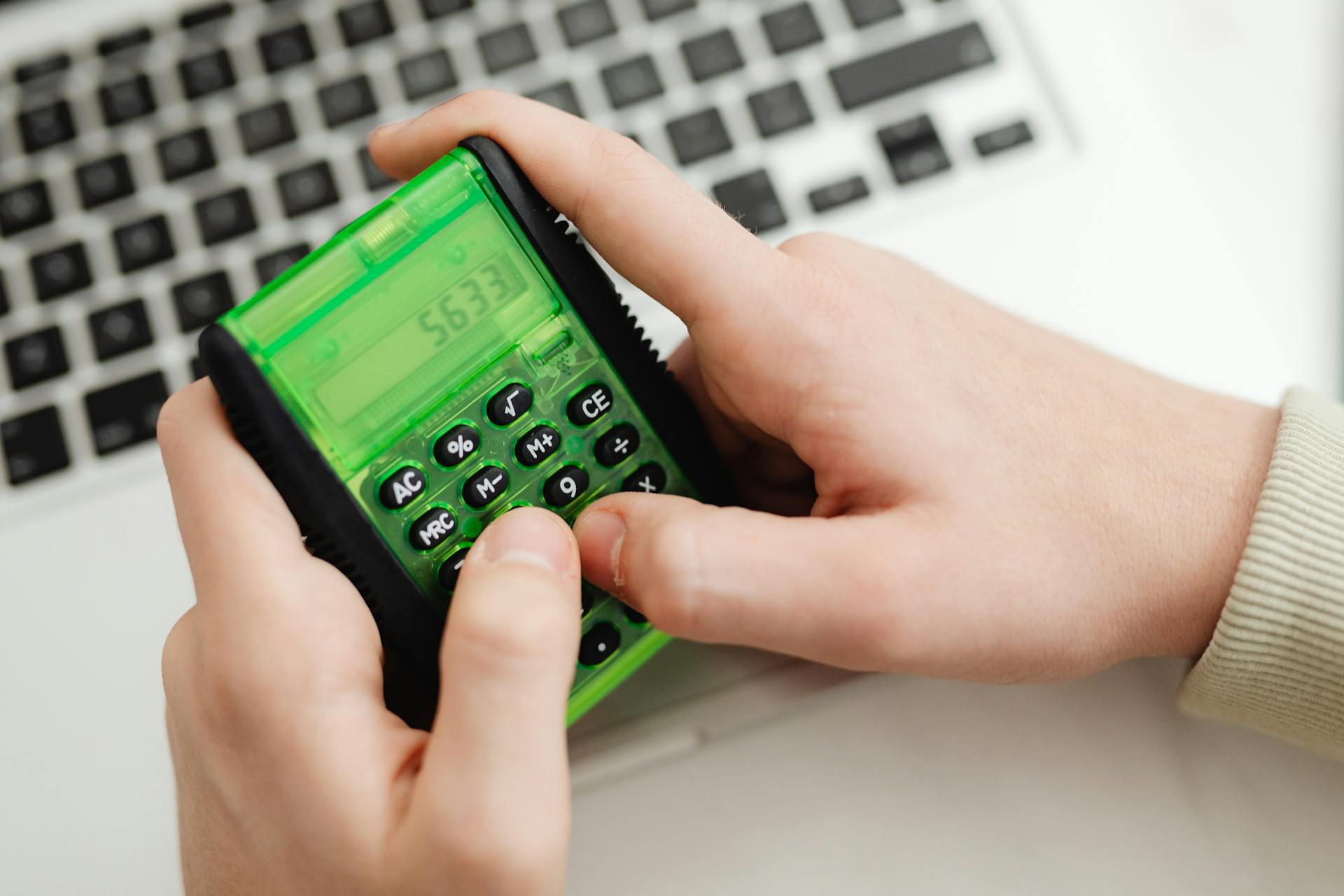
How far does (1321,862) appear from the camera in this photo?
1.55ft

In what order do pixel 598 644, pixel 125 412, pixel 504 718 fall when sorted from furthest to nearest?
1. pixel 125 412
2. pixel 598 644
3. pixel 504 718

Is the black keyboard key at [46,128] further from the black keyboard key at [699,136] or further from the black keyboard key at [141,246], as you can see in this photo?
the black keyboard key at [699,136]

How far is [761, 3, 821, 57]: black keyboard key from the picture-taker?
0.59 meters

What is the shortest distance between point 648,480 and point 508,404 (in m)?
0.08

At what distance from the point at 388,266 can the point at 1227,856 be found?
47 centimetres

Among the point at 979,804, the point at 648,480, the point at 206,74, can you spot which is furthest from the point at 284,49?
the point at 979,804

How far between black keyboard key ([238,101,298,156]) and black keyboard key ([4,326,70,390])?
0.15 metres

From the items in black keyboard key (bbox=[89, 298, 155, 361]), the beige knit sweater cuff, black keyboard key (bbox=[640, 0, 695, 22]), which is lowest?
the beige knit sweater cuff

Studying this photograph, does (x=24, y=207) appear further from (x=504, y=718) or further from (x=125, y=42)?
(x=504, y=718)

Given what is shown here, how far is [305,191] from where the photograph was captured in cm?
58

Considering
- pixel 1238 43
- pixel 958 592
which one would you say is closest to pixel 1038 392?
pixel 958 592

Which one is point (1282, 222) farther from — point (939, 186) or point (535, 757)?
point (535, 757)

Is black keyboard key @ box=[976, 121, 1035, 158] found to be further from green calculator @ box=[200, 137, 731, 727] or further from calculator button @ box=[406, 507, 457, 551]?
calculator button @ box=[406, 507, 457, 551]

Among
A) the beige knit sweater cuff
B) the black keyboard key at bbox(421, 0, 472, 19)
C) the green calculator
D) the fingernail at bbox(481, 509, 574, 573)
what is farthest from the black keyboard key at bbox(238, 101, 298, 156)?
the beige knit sweater cuff
